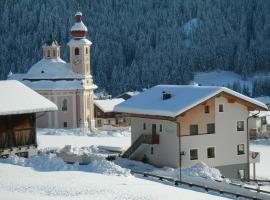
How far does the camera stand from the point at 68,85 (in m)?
77.9

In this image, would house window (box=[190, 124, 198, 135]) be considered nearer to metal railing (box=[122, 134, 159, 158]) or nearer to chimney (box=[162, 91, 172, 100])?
metal railing (box=[122, 134, 159, 158])

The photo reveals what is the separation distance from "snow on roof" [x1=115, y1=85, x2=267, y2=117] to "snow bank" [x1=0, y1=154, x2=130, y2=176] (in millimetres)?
8786

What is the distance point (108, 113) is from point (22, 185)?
6731cm

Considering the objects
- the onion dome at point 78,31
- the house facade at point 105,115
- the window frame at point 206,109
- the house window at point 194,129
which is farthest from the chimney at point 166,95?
the house facade at point 105,115

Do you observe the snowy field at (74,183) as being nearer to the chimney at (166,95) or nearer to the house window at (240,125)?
the chimney at (166,95)

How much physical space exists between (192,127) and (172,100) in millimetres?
2210

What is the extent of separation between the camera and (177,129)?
131ft

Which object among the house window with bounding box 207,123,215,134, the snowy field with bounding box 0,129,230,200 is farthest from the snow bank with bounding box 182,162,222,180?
the house window with bounding box 207,123,215,134

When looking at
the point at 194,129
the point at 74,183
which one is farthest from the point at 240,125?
the point at 74,183

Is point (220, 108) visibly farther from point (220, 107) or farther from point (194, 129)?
point (194, 129)

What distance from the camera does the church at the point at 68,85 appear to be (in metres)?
77.2

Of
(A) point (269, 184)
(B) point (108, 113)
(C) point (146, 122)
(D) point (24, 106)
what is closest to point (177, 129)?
(C) point (146, 122)

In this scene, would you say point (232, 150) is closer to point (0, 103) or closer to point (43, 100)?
point (43, 100)

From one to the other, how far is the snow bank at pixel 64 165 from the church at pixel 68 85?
43.2 m
